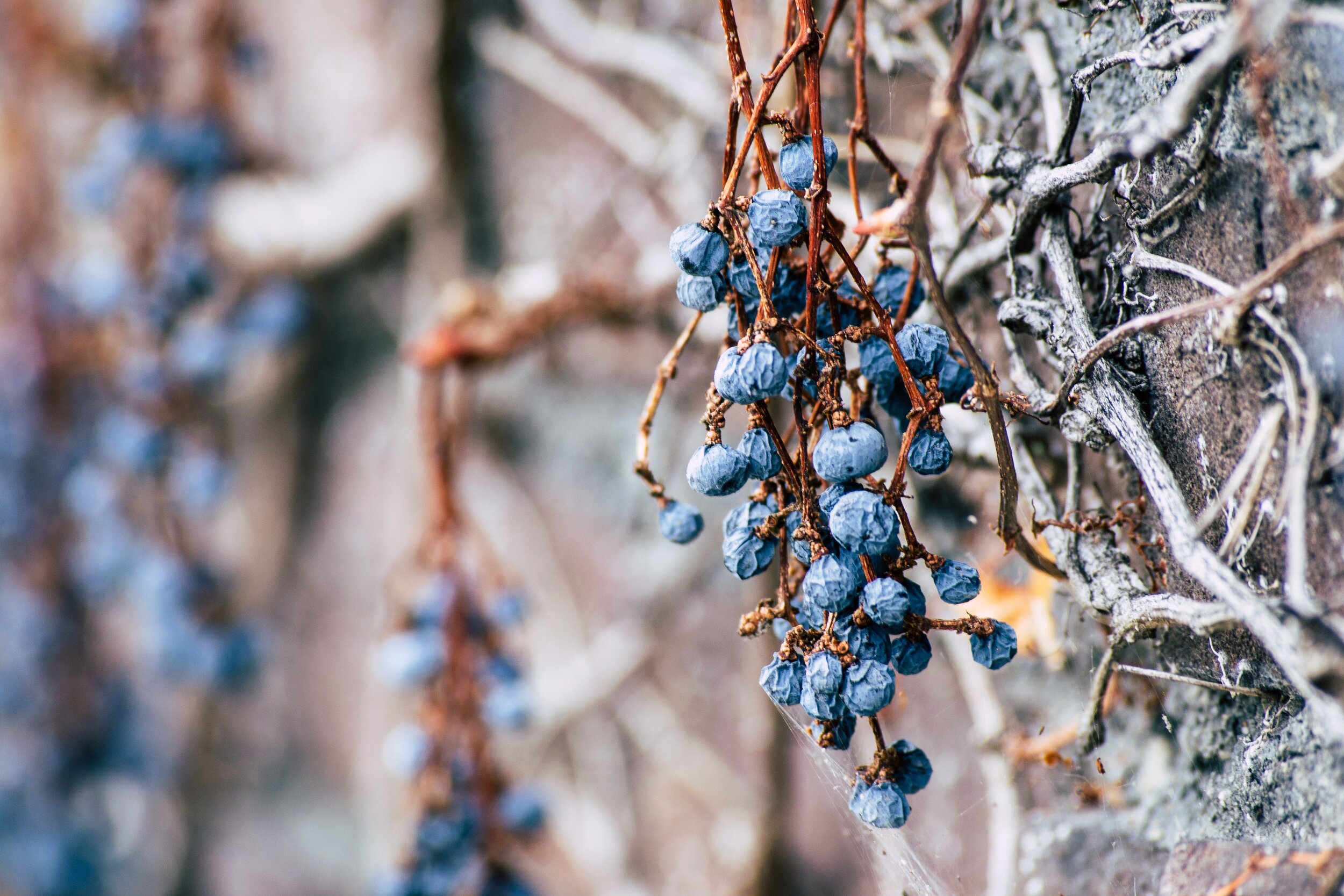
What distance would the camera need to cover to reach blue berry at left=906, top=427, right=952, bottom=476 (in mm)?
392

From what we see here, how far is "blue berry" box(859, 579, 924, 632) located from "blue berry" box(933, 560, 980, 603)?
29 millimetres

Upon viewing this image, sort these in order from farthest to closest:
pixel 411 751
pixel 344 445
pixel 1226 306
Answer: pixel 344 445 → pixel 411 751 → pixel 1226 306

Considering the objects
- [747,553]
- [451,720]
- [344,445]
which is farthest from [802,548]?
[344,445]

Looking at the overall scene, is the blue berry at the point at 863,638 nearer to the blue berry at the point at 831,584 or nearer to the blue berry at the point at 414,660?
the blue berry at the point at 831,584

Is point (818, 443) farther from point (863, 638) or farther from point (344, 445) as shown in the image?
point (344, 445)

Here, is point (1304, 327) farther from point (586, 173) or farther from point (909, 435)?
point (586, 173)

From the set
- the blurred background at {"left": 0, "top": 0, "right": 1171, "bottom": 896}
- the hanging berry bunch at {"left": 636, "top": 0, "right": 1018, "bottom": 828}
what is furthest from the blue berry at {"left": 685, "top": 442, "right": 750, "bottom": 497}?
the blurred background at {"left": 0, "top": 0, "right": 1171, "bottom": 896}

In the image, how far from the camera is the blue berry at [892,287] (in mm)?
451

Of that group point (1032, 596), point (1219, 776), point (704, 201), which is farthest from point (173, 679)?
point (1219, 776)

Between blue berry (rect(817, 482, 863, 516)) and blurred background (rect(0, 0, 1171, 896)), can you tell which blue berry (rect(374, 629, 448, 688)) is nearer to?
blurred background (rect(0, 0, 1171, 896))

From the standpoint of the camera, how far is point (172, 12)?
1.35 meters

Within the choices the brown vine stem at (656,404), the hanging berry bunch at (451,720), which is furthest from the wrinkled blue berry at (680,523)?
the hanging berry bunch at (451,720)

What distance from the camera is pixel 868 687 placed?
367 mm

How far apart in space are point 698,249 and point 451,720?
0.58 m
